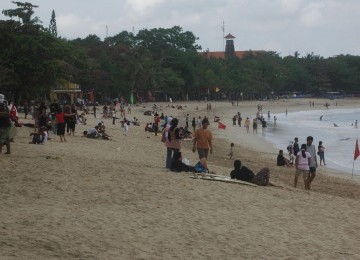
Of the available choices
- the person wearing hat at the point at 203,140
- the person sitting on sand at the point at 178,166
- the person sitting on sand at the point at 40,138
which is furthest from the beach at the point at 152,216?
the person sitting on sand at the point at 40,138

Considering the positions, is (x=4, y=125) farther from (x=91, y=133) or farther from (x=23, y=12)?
(x=23, y=12)

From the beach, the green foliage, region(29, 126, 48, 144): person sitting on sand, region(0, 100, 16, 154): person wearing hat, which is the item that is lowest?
the beach

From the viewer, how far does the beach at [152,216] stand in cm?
694

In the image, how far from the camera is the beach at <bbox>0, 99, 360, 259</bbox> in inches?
273

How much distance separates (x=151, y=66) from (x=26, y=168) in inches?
2405

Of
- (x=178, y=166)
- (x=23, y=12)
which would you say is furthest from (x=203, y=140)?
(x=23, y=12)

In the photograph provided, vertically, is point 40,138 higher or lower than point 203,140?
lower

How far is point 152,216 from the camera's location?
863 cm

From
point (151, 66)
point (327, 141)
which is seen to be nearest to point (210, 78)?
point (151, 66)

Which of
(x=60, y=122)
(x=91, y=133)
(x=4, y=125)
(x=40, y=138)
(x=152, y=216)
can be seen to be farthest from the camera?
(x=91, y=133)

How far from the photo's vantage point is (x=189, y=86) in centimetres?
8481

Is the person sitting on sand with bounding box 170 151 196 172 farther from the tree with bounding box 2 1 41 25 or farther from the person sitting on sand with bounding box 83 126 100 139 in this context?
the tree with bounding box 2 1 41 25

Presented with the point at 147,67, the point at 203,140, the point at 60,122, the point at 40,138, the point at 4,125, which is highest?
the point at 147,67

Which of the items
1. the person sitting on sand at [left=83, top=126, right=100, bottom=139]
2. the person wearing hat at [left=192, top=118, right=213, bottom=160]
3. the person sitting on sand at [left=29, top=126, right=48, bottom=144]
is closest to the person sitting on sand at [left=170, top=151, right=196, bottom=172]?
the person wearing hat at [left=192, top=118, right=213, bottom=160]
